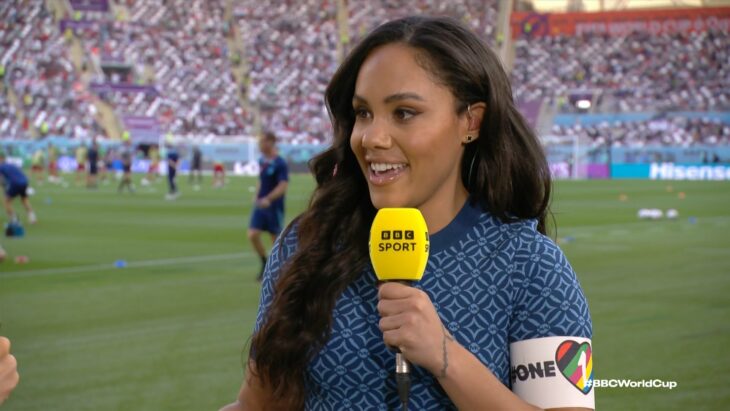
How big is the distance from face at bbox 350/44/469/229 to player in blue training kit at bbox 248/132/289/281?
464 inches

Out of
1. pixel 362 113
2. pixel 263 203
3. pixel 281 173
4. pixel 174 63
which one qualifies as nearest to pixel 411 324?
pixel 362 113

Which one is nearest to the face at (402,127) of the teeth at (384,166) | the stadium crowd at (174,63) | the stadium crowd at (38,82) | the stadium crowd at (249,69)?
the teeth at (384,166)

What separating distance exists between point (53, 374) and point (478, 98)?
6.52 meters

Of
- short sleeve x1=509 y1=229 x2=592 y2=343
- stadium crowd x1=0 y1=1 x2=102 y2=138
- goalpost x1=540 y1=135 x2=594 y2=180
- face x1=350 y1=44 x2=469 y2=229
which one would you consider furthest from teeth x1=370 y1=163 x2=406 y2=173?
stadium crowd x1=0 y1=1 x2=102 y2=138

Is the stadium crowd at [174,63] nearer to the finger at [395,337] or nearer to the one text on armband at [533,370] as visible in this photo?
the one text on armband at [533,370]

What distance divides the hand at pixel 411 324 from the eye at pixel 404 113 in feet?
1.47

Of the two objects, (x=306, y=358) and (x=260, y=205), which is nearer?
(x=306, y=358)

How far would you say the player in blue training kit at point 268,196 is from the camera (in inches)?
571

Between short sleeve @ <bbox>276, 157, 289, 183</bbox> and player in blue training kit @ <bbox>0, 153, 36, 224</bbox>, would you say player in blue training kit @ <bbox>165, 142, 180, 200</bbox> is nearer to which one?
player in blue training kit @ <bbox>0, 153, 36, 224</bbox>

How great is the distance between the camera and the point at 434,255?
249 cm

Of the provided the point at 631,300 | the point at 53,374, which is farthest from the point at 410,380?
the point at 631,300

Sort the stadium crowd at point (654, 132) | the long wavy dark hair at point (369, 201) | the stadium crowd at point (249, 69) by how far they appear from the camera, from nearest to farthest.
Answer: the long wavy dark hair at point (369, 201) < the stadium crowd at point (654, 132) < the stadium crowd at point (249, 69)

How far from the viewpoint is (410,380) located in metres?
2.24

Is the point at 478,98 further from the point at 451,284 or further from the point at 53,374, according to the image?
the point at 53,374
